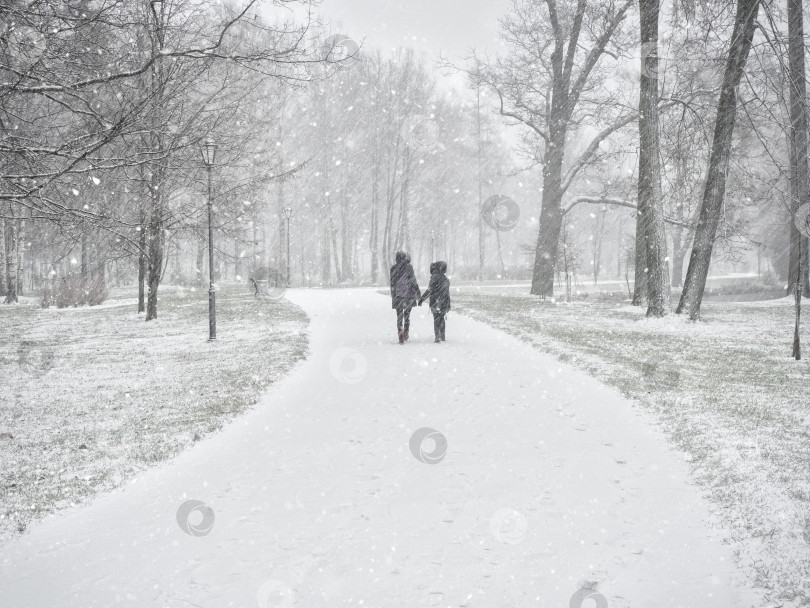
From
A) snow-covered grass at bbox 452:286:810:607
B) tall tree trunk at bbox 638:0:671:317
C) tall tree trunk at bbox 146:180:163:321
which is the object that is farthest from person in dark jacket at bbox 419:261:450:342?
tall tree trunk at bbox 146:180:163:321

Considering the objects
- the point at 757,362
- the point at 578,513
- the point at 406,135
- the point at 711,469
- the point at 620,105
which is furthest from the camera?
the point at 406,135

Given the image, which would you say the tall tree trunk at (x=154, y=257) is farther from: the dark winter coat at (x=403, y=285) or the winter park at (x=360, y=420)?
the dark winter coat at (x=403, y=285)

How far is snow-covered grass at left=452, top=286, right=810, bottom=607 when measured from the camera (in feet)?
10.9

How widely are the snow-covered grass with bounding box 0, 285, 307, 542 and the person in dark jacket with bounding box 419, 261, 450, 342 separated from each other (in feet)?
8.60

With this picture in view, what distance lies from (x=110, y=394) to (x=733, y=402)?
25.9 feet

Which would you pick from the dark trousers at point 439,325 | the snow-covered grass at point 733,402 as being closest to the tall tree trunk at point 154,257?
the dark trousers at point 439,325

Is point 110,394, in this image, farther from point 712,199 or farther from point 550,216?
point 550,216

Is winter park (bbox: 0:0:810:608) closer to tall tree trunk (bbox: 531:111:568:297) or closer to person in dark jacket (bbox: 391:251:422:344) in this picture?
person in dark jacket (bbox: 391:251:422:344)

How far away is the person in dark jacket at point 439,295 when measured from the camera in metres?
10.5

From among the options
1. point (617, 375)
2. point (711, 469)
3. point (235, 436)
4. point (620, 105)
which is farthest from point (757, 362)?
point (620, 105)

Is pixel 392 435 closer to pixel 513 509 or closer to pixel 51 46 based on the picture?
pixel 513 509

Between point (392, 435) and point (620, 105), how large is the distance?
14821mm

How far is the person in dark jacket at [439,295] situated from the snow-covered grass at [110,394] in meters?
2.62

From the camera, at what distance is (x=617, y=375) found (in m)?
7.86
